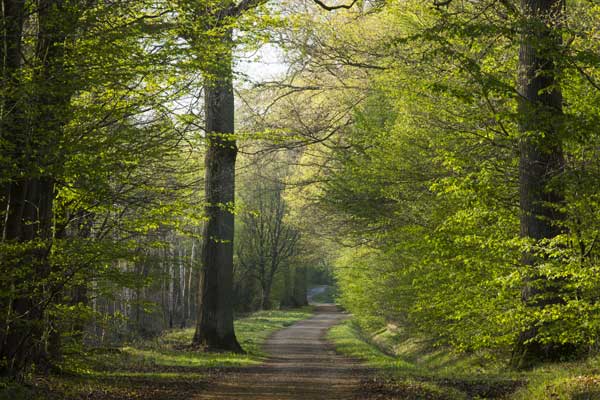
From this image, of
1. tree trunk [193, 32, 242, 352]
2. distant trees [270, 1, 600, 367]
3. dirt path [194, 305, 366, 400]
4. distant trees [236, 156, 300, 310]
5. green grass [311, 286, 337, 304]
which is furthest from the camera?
green grass [311, 286, 337, 304]

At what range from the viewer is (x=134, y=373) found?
1153 centimetres

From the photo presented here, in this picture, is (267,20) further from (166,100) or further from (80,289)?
(80,289)

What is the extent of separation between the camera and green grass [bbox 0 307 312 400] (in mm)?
8461

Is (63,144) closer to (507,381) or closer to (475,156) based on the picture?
(507,381)

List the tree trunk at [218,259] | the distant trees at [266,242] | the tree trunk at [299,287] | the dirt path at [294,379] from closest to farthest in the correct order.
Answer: the dirt path at [294,379], the tree trunk at [218,259], the distant trees at [266,242], the tree trunk at [299,287]

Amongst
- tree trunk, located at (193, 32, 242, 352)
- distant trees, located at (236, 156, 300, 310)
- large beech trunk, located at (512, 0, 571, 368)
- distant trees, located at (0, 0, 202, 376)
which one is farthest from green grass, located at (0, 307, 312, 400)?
distant trees, located at (236, 156, 300, 310)

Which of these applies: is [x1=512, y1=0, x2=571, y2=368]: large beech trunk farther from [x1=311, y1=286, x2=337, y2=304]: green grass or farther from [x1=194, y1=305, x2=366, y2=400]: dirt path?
[x1=311, y1=286, x2=337, y2=304]: green grass

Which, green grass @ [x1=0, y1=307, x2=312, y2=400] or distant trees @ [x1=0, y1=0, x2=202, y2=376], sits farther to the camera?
green grass @ [x1=0, y1=307, x2=312, y2=400]

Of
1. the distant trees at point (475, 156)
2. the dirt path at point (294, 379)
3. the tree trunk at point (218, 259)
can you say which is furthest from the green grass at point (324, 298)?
the tree trunk at point (218, 259)

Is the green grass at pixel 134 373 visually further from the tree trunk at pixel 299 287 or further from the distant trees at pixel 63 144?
the tree trunk at pixel 299 287

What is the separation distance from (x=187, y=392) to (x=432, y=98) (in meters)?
7.27

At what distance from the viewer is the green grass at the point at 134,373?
846cm

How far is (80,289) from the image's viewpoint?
11180 millimetres

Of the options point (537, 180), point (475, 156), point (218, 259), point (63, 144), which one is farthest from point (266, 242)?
point (63, 144)
